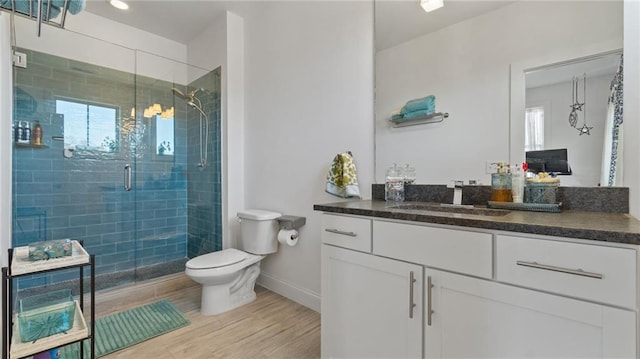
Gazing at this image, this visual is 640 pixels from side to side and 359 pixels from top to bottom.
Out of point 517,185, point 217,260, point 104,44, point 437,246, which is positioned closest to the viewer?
point 437,246

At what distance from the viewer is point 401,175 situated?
1.78m

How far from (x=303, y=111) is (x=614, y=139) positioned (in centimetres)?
177

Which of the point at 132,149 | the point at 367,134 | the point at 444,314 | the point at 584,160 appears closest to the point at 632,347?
the point at 444,314

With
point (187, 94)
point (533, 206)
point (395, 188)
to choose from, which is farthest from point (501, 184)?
point (187, 94)

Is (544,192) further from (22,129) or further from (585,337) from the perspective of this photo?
(22,129)

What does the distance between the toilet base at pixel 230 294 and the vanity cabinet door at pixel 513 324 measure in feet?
5.08

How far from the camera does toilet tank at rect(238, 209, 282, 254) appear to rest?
233cm

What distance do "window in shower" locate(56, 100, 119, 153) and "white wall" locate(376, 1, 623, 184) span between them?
2.58 meters

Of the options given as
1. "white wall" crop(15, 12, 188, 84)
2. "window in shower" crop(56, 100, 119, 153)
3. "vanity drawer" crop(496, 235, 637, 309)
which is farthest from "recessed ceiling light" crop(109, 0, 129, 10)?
"vanity drawer" crop(496, 235, 637, 309)

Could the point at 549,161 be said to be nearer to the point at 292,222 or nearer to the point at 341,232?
the point at 341,232

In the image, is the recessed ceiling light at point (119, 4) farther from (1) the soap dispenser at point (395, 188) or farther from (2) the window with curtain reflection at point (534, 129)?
(2) the window with curtain reflection at point (534, 129)

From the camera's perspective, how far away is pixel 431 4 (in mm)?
1688

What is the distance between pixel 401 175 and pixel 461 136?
1.29 feet

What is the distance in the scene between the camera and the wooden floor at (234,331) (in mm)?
1681
